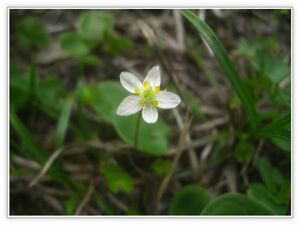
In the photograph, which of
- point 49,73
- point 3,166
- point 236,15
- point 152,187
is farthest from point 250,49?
point 3,166

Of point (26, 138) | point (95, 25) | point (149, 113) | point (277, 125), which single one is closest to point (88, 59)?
point (95, 25)

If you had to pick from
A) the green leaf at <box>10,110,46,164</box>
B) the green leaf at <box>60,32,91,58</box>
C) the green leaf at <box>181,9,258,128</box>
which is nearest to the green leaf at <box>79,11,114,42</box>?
the green leaf at <box>60,32,91,58</box>

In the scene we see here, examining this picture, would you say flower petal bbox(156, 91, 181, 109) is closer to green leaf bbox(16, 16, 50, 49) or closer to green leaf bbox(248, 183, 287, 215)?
green leaf bbox(248, 183, 287, 215)

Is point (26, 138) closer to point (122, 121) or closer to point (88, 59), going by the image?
point (122, 121)

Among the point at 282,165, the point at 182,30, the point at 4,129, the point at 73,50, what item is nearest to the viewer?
the point at 4,129

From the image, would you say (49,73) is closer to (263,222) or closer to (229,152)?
(229,152)
